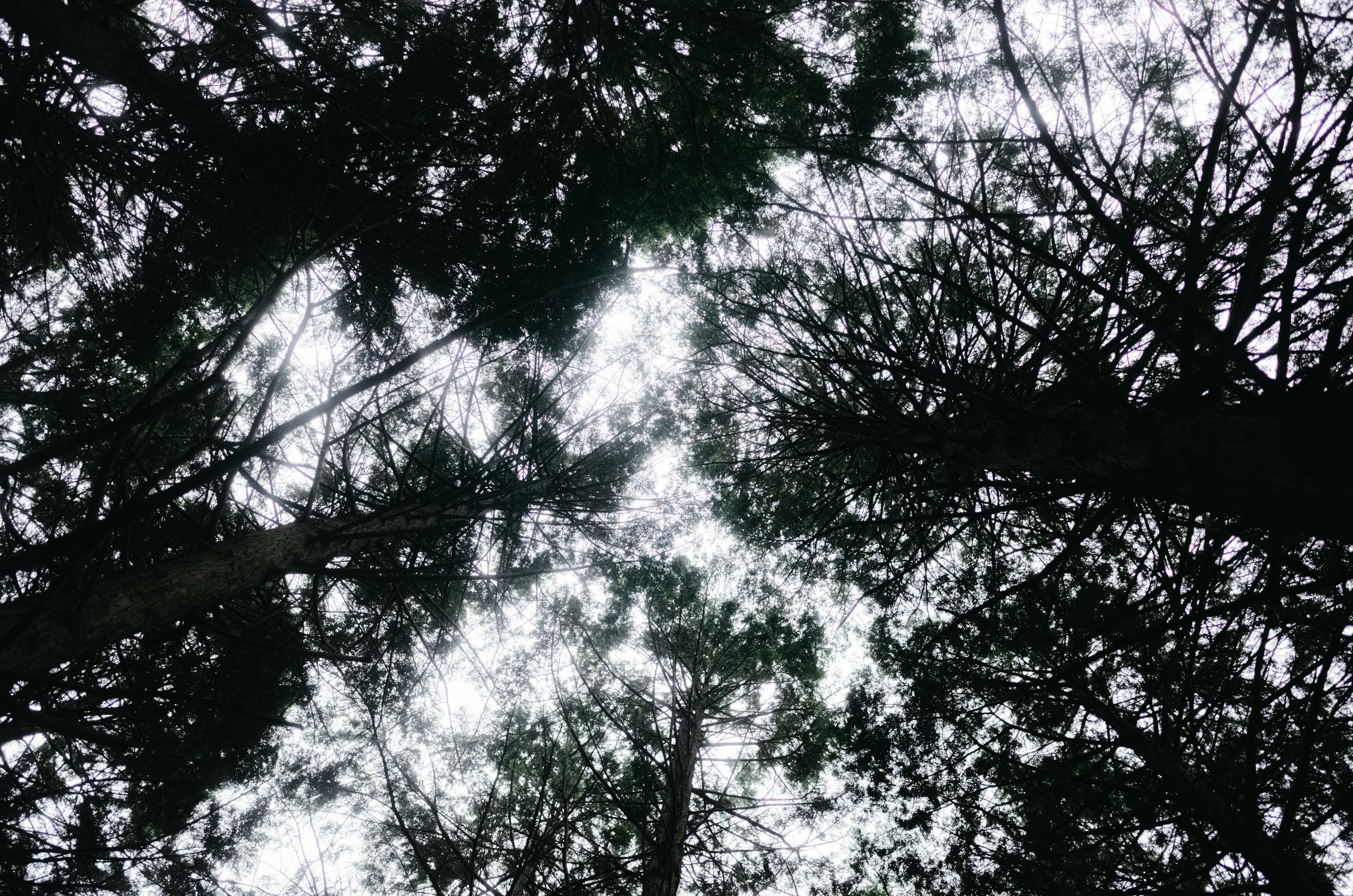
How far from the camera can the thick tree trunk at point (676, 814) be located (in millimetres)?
3016

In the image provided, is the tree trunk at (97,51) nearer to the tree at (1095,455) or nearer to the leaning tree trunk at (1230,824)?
the tree at (1095,455)

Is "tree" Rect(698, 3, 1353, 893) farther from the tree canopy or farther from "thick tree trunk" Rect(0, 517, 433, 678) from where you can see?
"thick tree trunk" Rect(0, 517, 433, 678)

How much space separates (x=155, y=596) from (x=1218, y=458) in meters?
4.66

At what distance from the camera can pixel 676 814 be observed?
2.81m

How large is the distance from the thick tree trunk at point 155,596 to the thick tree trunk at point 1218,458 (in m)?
3.46

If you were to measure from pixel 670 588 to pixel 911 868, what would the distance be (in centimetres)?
409

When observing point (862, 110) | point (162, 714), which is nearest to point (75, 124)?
point (162, 714)

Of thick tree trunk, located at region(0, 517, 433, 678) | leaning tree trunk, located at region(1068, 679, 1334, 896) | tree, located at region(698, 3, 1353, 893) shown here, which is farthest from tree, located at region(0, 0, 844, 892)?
leaning tree trunk, located at region(1068, 679, 1334, 896)

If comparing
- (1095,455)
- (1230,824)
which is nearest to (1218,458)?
(1095,455)

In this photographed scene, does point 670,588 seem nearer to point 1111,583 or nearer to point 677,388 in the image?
point 677,388

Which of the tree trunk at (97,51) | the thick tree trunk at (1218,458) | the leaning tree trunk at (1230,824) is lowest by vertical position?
the leaning tree trunk at (1230,824)

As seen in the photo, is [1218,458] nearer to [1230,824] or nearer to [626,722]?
[1230,824]

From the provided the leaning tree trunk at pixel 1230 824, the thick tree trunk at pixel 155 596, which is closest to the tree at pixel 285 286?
the thick tree trunk at pixel 155 596

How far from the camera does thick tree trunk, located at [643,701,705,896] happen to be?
3016 millimetres
